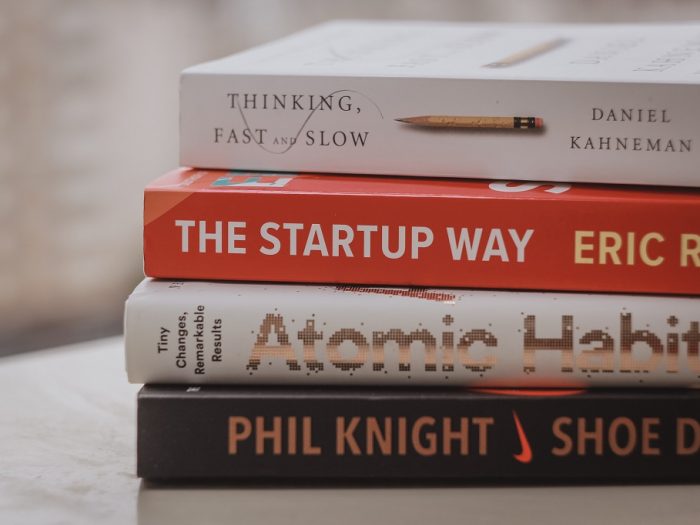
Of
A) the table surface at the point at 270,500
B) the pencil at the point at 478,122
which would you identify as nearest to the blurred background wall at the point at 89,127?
the table surface at the point at 270,500

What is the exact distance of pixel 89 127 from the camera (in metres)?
1.50

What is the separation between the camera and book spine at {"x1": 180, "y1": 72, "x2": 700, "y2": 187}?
474mm

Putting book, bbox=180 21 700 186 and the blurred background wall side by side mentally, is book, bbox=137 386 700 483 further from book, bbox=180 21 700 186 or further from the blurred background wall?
the blurred background wall

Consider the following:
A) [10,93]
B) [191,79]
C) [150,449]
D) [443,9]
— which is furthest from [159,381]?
[443,9]

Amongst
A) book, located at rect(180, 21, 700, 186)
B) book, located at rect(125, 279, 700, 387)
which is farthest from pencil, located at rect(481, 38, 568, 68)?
book, located at rect(125, 279, 700, 387)

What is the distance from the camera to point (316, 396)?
1.51ft

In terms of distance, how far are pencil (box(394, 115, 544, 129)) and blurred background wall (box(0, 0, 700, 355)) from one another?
1.05 metres

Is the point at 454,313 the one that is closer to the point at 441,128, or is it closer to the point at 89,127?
the point at 441,128

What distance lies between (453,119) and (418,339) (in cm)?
11

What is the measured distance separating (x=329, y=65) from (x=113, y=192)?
1.08 meters

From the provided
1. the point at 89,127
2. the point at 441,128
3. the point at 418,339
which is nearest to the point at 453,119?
the point at 441,128

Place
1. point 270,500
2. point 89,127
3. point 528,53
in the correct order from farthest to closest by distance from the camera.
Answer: point 89,127
point 528,53
point 270,500

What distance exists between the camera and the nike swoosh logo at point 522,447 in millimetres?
461

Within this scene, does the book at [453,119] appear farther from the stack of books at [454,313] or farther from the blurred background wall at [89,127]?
the blurred background wall at [89,127]
